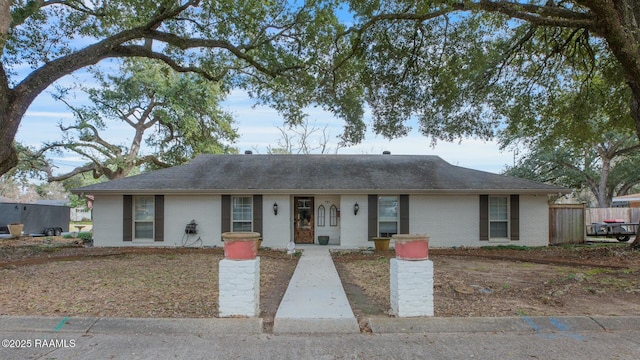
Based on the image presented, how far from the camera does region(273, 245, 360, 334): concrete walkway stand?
4.72 meters

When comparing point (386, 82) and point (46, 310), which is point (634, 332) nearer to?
point (46, 310)

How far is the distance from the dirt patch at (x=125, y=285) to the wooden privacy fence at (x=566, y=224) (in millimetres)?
11206

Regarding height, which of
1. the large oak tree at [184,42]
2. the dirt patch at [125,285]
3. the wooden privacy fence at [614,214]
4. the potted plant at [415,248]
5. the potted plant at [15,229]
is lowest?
the potted plant at [15,229]

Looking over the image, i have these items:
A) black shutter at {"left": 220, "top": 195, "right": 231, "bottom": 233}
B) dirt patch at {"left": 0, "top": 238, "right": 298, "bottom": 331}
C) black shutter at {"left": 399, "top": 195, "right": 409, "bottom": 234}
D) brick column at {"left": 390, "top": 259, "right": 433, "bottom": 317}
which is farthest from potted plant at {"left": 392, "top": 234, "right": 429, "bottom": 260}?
black shutter at {"left": 220, "top": 195, "right": 231, "bottom": 233}

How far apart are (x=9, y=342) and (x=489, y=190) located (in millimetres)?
13317

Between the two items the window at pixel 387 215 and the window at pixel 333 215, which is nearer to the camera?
the window at pixel 387 215

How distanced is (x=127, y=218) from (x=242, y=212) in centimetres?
423

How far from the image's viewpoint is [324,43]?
1100cm

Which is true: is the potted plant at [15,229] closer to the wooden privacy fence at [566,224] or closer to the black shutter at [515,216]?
the black shutter at [515,216]

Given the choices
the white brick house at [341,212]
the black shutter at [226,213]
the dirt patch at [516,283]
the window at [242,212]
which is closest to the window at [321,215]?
the white brick house at [341,212]

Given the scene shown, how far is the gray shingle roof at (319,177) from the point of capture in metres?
13.5

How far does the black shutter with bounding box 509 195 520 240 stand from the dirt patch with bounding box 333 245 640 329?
88.7 inches

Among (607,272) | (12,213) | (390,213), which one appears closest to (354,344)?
(607,272)

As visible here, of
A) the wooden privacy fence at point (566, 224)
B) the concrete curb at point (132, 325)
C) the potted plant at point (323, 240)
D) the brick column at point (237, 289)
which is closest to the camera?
the concrete curb at point (132, 325)
